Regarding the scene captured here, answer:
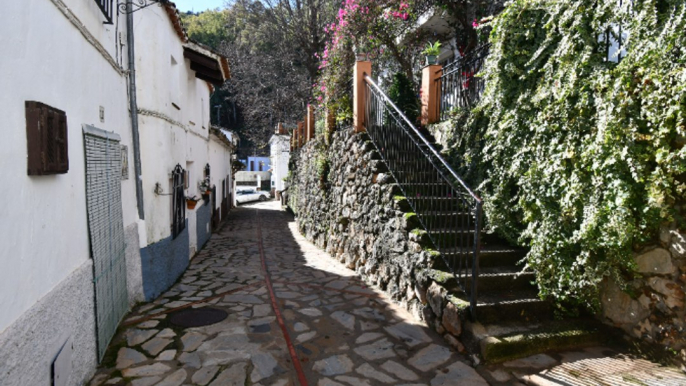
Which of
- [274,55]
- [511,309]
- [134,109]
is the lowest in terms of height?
[511,309]

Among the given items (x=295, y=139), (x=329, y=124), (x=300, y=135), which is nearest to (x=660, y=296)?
(x=329, y=124)

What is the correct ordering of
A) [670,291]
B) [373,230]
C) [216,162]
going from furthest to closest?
[216,162], [373,230], [670,291]

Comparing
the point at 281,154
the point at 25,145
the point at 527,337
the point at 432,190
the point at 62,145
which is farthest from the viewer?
the point at 281,154

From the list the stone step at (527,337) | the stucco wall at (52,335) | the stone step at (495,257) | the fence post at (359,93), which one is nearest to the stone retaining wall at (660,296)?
the stone step at (527,337)

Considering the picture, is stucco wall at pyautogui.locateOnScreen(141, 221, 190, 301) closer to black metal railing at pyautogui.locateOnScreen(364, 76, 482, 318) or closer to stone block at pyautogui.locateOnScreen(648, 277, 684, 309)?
black metal railing at pyautogui.locateOnScreen(364, 76, 482, 318)

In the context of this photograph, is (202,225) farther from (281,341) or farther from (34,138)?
(34,138)

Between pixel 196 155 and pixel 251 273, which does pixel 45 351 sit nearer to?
pixel 251 273

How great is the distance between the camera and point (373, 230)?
21.4 ft

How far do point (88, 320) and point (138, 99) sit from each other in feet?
10.6

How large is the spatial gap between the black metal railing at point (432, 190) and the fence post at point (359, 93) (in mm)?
150

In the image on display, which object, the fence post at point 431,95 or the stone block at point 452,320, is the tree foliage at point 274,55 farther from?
the stone block at point 452,320

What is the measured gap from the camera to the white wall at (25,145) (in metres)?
2.26

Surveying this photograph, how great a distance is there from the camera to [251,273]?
7.48 meters

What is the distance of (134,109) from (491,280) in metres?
5.00
